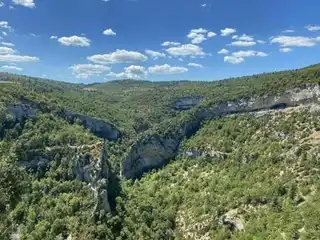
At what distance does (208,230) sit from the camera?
84.2 m

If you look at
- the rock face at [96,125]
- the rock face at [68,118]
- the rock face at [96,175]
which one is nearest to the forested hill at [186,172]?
the rock face at [96,175]

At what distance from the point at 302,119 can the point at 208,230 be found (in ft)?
129

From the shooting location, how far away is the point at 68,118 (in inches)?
6019

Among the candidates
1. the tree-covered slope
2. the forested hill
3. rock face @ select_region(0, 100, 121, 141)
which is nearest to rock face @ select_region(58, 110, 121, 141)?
rock face @ select_region(0, 100, 121, 141)

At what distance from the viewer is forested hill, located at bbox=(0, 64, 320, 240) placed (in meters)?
79.9

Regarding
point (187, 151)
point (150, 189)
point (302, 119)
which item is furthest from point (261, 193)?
point (187, 151)

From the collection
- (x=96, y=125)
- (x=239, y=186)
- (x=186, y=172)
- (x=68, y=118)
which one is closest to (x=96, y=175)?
(x=239, y=186)

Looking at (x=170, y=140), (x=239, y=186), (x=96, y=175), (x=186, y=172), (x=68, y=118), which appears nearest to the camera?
(x=239, y=186)

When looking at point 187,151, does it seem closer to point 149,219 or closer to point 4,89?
point 149,219

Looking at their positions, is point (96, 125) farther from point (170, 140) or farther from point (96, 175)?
point (96, 175)

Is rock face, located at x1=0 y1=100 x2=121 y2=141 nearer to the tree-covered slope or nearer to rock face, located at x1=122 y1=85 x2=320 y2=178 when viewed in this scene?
rock face, located at x1=122 y1=85 x2=320 y2=178

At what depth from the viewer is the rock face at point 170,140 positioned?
429 feet

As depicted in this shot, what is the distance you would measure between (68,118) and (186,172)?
52117mm

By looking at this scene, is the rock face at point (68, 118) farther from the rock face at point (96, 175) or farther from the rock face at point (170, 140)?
the rock face at point (170, 140)
